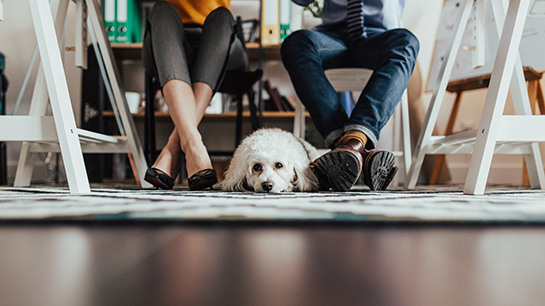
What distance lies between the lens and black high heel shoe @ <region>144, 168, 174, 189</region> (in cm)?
94

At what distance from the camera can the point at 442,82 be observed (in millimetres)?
1113

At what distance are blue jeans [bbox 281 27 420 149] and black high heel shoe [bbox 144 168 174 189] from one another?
478 millimetres

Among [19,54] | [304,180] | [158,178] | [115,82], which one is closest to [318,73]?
[304,180]

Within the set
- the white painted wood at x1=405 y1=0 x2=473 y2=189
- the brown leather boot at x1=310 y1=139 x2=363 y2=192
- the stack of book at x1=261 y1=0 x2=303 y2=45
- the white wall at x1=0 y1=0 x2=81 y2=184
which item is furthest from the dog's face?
the white wall at x1=0 y1=0 x2=81 y2=184

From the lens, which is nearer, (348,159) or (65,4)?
(348,159)

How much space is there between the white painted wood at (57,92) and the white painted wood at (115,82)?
36 cm

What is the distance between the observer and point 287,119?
2576 millimetres

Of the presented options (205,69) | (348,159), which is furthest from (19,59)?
(348,159)

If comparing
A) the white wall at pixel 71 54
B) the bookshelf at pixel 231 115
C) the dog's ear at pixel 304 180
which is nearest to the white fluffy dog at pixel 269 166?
the dog's ear at pixel 304 180

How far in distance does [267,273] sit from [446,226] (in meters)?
0.25

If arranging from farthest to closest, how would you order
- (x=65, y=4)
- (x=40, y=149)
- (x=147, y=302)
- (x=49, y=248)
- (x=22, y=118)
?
1. (x=40, y=149)
2. (x=65, y=4)
3. (x=22, y=118)
4. (x=49, y=248)
5. (x=147, y=302)

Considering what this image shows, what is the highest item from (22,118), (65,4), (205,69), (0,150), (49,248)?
(65,4)

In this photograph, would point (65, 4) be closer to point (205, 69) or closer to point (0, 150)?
point (205, 69)

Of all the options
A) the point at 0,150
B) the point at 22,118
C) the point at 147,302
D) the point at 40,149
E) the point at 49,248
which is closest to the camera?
the point at 147,302
